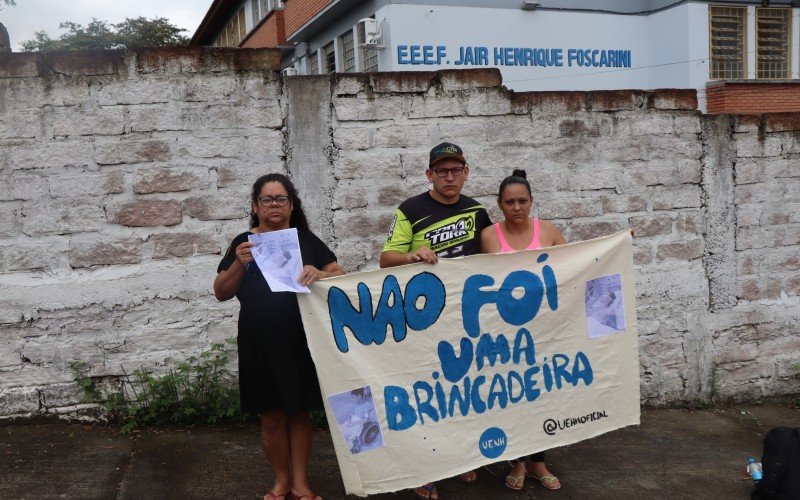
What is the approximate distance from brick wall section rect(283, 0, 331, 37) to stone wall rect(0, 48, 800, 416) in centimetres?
1380

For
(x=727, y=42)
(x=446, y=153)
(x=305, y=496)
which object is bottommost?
(x=305, y=496)

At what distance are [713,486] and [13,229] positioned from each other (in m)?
4.33

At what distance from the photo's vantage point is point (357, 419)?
353cm

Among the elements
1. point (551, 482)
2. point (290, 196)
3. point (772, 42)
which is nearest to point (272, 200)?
point (290, 196)

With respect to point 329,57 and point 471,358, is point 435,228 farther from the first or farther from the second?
point 329,57

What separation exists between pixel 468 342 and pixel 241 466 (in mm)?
1447

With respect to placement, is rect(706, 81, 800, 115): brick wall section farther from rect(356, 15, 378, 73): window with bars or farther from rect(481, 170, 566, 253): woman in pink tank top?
rect(481, 170, 566, 253): woman in pink tank top

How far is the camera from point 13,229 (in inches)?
171

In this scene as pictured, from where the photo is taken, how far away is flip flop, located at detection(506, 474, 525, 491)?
12.8 ft

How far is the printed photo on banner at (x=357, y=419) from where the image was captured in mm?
3496

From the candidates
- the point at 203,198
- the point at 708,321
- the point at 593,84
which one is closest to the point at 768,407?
the point at 708,321

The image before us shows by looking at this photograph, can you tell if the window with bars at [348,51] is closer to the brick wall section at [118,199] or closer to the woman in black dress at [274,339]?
the brick wall section at [118,199]

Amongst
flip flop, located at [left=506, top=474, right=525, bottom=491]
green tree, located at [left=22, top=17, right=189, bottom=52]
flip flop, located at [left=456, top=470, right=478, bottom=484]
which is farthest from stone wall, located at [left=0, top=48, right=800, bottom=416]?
green tree, located at [left=22, top=17, right=189, bottom=52]

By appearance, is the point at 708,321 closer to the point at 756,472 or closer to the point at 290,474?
the point at 756,472
